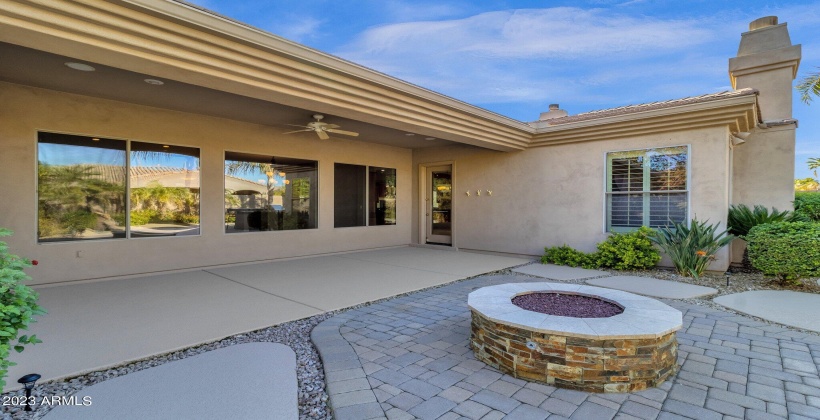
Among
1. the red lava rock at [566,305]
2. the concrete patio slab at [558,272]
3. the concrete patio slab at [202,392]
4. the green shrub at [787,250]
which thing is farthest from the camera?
the concrete patio slab at [558,272]

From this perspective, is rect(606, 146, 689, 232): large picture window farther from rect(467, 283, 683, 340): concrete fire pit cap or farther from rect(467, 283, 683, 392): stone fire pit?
rect(467, 283, 683, 392): stone fire pit

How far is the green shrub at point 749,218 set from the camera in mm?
6777

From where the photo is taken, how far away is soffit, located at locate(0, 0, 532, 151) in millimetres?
3055

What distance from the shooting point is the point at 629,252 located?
693cm

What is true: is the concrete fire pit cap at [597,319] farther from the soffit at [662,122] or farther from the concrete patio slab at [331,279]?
the soffit at [662,122]

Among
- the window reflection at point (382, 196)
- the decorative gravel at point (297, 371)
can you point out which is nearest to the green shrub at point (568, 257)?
the window reflection at point (382, 196)

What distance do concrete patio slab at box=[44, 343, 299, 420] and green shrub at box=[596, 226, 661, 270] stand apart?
621 cm

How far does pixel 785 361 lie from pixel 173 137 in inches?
333

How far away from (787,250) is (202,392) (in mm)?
7586

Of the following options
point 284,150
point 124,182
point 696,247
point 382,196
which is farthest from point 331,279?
point 696,247

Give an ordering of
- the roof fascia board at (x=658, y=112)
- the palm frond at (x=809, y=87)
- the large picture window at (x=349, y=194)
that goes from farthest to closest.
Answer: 1. the palm frond at (x=809, y=87)
2. the large picture window at (x=349, y=194)
3. the roof fascia board at (x=658, y=112)

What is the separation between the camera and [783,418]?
2279 mm

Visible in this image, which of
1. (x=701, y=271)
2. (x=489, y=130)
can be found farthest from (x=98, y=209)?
(x=701, y=271)

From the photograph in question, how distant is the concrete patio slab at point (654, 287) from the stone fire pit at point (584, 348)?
107 inches
